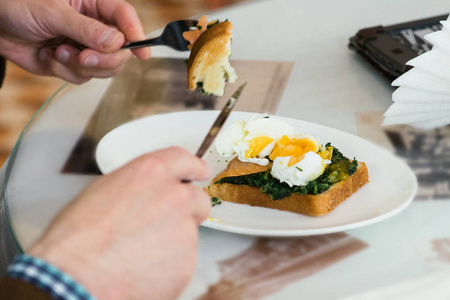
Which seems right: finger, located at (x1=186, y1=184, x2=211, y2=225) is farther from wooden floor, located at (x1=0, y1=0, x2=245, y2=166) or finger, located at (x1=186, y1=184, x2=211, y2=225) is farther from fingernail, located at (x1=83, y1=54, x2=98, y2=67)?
wooden floor, located at (x1=0, y1=0, x2=245, y2=166)

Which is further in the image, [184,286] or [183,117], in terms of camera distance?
[183,117]

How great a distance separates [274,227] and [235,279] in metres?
0.13

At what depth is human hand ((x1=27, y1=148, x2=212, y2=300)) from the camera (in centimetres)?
59

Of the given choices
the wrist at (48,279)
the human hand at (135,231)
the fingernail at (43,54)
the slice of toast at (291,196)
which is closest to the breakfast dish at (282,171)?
the slice of toast at (291,196)

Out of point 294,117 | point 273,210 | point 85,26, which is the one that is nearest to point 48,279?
point 273,210

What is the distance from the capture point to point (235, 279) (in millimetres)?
751

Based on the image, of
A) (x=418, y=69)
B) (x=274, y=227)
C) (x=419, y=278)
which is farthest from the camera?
(x=418, y=69)

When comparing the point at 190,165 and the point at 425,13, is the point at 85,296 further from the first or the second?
the point at 425,13

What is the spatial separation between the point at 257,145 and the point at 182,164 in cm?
31

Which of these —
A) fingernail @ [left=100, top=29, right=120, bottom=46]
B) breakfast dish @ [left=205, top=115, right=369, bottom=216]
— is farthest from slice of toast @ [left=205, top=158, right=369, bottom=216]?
fingernail @ [left=100, top=29, right=120, bottom=46]

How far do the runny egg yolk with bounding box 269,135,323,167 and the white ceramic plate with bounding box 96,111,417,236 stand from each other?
0.31ft

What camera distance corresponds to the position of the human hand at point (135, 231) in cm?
59

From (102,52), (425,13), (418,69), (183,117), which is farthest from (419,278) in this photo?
(425,13)

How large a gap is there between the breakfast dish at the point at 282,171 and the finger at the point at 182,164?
25 cm
